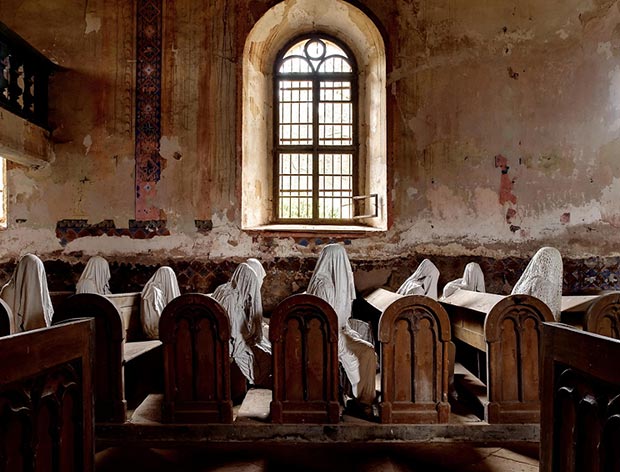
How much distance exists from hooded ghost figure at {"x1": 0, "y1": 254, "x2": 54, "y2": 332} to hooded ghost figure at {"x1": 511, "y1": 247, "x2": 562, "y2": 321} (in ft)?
14.5

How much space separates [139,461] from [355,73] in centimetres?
662

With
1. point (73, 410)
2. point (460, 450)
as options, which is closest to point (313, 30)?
point (460, 450)

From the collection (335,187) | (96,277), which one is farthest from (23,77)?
(335,187)

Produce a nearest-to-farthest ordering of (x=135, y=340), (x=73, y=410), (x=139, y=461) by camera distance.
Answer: (x=73, y=410)
(x=139, y=461)
(x=135, y=340)

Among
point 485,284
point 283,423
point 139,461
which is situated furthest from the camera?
point 485,284

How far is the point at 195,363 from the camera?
13.1 ft

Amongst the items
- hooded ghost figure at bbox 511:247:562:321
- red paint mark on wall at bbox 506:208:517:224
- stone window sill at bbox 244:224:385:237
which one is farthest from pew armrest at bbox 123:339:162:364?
red paint mark on wall at bbox 506:208:517:224

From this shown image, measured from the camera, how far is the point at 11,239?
708 cm

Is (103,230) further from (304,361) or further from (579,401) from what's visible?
(579,401)

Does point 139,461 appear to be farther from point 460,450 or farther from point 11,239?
point 11,239

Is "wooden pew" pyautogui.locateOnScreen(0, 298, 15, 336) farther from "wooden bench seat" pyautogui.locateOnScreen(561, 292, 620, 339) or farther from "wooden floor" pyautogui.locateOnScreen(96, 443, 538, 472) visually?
"wooden bench seat" pyautogui.locateOnScreen(561, 292, 620, 339)

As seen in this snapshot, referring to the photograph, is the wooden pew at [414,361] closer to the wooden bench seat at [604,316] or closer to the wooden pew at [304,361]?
the wooden pew at [304,361]

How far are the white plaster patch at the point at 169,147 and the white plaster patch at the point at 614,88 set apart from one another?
20.6 feet

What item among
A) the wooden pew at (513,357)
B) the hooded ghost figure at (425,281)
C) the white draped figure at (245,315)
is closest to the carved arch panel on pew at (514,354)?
the wooden pew at (513,357)
